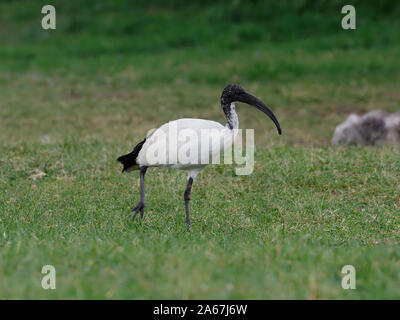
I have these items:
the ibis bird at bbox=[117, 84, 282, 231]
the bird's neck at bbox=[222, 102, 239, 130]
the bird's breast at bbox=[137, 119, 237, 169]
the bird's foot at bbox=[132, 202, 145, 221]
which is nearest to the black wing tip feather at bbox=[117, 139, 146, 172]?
the ibis bird at bbox=[117, 84, 282, 231]

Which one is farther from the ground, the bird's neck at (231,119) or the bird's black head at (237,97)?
the bird's black head at (237,97)

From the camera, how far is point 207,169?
798 centimetres

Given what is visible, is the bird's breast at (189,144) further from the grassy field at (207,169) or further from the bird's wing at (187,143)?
the grassy field at (207,169)

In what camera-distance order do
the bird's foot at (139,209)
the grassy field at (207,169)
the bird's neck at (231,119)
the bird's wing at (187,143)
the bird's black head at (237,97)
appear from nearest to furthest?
the grassy field at (207,169), the bird's wing at (187,143), the bird's neck at (231,119), the bird's black head at (237,97), the bird's foot at (139,209)

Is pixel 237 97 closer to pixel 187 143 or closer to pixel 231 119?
pixel 231 119

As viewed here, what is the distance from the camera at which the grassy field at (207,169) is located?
4125 mm

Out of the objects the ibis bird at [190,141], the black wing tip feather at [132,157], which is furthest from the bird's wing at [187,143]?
the black wing tip feather at [132,157]

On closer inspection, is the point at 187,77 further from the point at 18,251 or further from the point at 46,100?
the point at 18,251

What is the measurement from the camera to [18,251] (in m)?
4.52

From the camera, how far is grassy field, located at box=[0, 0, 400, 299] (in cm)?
412

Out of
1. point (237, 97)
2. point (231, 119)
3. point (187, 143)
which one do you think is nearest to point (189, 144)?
point (187, 143)

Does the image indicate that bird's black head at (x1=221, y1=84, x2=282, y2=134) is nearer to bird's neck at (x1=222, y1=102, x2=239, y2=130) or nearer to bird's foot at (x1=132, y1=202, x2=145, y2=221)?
bird's neck at (x1=222, y1=102, x2=239, y2=130)

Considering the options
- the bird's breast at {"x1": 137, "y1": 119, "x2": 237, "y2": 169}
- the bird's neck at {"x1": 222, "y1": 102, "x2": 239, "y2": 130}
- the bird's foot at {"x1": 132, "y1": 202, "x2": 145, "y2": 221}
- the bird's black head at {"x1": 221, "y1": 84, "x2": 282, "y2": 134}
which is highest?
the bird's black head at {"x1": 221, "y1": 84, "x2": 282, "y2": 134}
